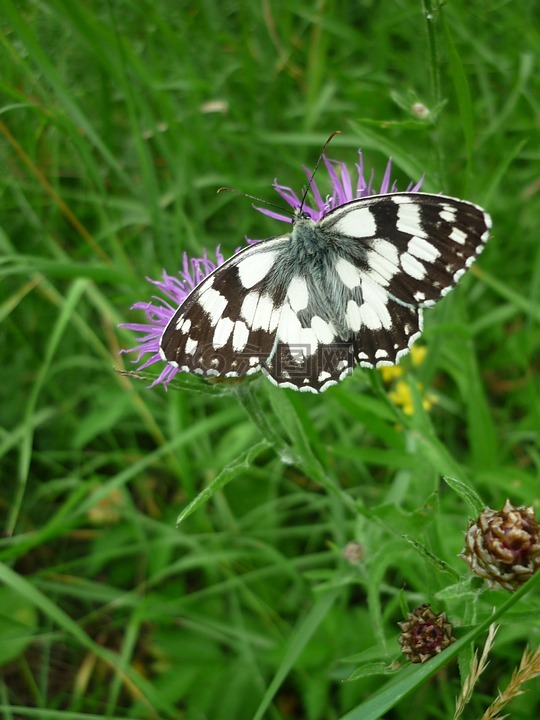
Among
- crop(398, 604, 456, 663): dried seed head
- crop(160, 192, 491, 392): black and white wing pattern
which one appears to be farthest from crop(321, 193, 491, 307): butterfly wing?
crop(398, 604, 456, 663): dried seed head

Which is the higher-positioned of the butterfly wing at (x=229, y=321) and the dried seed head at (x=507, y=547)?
the butterfly wing at (x=229, y=321)

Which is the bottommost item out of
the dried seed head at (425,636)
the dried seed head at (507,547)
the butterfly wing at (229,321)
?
the dried seed head at (425,636)

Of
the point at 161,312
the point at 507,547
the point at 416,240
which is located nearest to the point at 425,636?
the point at 507,547

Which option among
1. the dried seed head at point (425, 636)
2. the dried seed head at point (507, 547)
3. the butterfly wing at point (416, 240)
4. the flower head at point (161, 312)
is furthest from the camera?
the flower head at point (161, 312)

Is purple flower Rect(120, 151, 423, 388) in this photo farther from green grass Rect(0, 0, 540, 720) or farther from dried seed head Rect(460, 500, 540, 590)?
dried seed head Rect(460, 500, 540, 590)

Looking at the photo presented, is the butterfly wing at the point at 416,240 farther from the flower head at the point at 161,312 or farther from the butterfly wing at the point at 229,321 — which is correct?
the flower head at the point at 161,312

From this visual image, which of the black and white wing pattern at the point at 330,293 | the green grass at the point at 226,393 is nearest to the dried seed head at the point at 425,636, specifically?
the green grass at the point at 226,393

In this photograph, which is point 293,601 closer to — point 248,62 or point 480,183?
point 480,183
